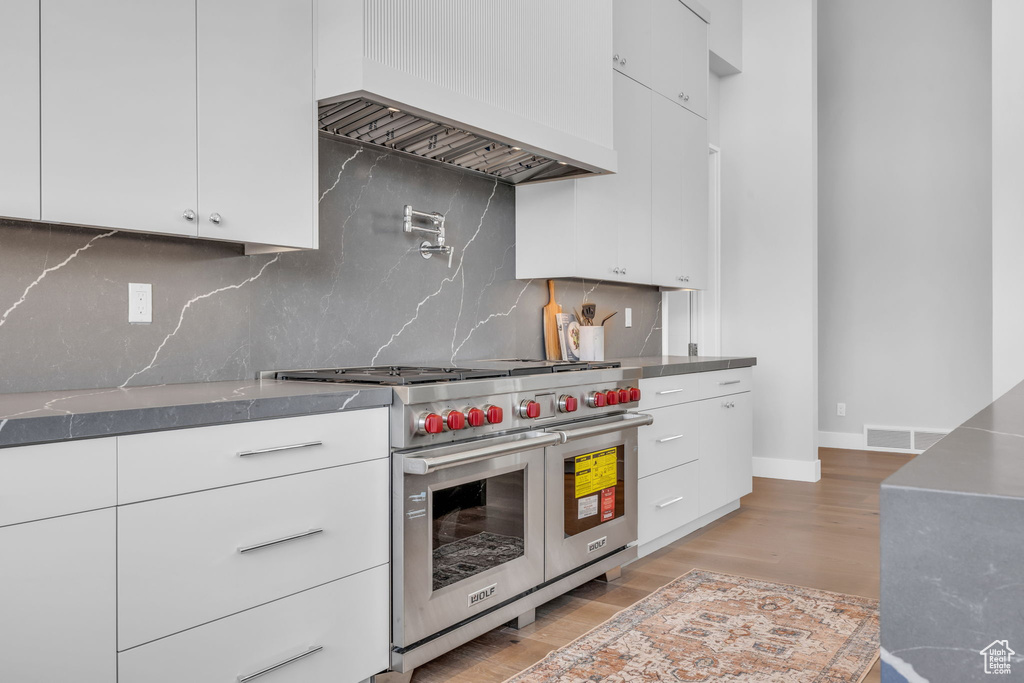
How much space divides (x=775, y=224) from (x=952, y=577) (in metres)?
5.02

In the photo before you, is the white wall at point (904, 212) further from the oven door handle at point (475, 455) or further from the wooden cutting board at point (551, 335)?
the oven door handle at point (475, 455)

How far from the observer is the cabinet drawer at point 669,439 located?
3.29 meters

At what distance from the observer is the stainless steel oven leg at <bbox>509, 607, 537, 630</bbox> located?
2.54m

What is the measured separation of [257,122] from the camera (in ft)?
6.68

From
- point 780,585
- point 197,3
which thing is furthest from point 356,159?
point 780,585

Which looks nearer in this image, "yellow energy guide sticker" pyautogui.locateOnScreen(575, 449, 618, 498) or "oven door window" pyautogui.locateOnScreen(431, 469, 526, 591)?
"oven door window" pyautogui.locateOnScreen(431, 469, 526, 591)

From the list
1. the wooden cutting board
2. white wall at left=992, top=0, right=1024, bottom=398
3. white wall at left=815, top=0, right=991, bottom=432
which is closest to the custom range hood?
the wooden cutting board

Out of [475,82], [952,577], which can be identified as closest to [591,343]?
[475,82]

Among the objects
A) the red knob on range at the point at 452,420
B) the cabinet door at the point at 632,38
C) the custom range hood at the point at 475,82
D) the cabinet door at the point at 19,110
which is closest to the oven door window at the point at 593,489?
the red knob on range at the point at 452,420

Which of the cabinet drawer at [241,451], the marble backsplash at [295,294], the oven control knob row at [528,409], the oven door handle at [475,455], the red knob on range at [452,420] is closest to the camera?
the cabinet drawer at [241,451]

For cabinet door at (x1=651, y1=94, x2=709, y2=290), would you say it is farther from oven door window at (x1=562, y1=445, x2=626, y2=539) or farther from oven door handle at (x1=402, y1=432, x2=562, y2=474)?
oven door handle at (x1=402, y1=432, x2=562, y2=474)

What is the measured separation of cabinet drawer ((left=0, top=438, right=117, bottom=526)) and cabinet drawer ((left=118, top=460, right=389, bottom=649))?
71mm

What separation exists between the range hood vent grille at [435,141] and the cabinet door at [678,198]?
91cm

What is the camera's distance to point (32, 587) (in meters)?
1.36
